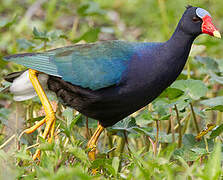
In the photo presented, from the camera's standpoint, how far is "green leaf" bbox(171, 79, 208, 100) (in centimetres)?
302

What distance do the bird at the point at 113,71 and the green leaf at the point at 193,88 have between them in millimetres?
350

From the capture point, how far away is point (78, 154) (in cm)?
230

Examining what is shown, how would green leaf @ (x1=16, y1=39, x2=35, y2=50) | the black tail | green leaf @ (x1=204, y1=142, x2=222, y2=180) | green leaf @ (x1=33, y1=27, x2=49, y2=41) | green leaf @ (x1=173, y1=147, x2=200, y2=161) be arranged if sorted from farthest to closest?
green leaf @ (x1=16, y1=39, x2=35, y2=50)
green leaf @ (x1=33, y1=27, x2=49, y2=41)
the black tail
green leaf @ (x1=173, y1=147, x2=200, y2=161)
green leaf @ (x1=204, y1=142, x2=222, y2=180)

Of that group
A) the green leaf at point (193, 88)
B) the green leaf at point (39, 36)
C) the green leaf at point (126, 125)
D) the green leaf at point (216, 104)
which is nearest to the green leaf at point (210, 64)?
the green leaf at point (193, 88)

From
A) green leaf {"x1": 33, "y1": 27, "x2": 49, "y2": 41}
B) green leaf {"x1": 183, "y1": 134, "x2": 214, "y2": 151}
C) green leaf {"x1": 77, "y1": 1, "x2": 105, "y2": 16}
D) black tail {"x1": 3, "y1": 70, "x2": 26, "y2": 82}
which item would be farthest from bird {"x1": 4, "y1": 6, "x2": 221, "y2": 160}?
green leaf {"x1": 77, "y1": 1, "x2": 105, "y2": 16}

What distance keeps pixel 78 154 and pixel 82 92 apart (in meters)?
0.59

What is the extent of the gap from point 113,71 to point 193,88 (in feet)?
2.21

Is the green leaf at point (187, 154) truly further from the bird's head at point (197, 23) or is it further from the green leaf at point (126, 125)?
the bird's head at point (197, 23)

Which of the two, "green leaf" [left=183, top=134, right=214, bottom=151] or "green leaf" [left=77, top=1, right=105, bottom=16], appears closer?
"green leaf" [left=183, top=134, right=214, bottom=151]

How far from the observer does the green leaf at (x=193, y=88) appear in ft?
9.92

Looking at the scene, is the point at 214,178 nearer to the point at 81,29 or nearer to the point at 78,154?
the point at 78,154

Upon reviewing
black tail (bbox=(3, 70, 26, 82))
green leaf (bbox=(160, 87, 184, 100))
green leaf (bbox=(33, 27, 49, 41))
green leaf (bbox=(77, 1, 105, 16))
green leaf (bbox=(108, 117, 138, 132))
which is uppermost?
green leaf (bbox=(77, 1, 105, 16))

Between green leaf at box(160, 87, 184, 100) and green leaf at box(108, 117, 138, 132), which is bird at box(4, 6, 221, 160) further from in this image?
green leaf at box(160, 87, 184, 100)

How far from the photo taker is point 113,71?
2715 mm
